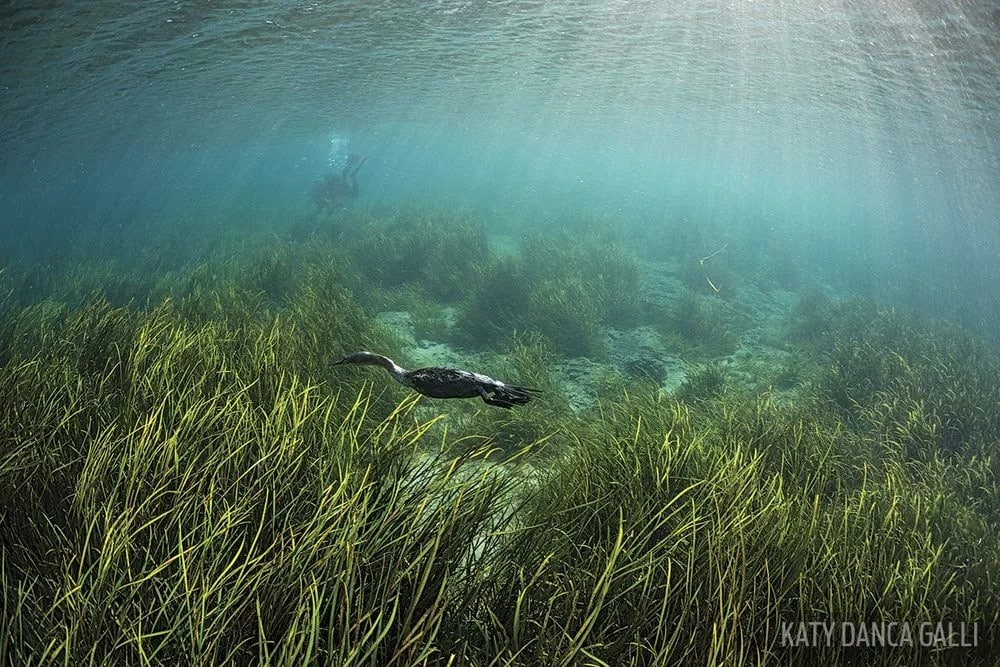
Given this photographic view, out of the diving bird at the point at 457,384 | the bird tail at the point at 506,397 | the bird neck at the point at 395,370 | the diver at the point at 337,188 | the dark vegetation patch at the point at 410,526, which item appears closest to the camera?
the dark vegetation patch at the point at 410,526

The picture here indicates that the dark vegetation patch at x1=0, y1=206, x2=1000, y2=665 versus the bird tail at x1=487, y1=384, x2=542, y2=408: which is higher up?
the bird tail at x1=487, y1=384, x2=542, y2=408

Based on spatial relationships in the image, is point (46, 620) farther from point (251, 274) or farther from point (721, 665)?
point (251, 274)

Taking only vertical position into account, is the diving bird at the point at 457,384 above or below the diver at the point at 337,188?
above

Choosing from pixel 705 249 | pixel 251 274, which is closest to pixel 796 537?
pixel 251 274

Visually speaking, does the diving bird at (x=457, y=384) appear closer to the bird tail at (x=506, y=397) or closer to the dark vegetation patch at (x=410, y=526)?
the bird tail at (x=506, y=397)

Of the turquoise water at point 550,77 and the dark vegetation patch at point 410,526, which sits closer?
the dark vegetation patch at point 410,526

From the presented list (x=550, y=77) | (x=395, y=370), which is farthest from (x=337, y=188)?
(x=395, y=370)

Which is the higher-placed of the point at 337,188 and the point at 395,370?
the point at 395,370

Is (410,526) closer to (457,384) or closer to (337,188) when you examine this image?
(457,384)

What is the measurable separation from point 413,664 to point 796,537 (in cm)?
206

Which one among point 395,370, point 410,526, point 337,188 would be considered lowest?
point 337,188

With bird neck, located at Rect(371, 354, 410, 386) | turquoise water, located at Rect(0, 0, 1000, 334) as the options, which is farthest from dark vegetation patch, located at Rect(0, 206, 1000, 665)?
turquoise water, located at Rect(0, 0, 1000, 334)

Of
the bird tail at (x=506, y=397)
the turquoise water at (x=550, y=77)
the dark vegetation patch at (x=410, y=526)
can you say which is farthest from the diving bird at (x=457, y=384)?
the turquoise water at (x=550, y=77)

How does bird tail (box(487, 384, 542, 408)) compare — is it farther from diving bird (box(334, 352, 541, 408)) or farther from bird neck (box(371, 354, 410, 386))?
bird neck (box(371, 354, 410, 386))
